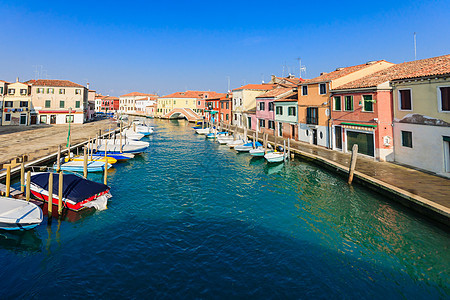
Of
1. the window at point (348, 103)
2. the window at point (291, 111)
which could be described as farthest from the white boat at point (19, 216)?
the window at point (291, 111)

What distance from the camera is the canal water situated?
334 inches

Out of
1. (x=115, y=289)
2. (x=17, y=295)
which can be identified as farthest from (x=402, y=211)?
(x=17, y=295)

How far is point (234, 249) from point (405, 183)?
11.8 metres

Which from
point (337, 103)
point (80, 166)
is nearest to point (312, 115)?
point (337, 103)

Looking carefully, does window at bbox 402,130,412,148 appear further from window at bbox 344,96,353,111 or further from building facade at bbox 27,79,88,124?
building facade at bbox 27,79,88,124

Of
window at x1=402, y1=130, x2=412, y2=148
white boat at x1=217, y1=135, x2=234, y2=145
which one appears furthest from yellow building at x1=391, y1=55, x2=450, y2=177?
white boat at x1=217, y1=135, x2=234, y2=145

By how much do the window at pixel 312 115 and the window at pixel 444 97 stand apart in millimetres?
13748

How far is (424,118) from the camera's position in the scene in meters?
17.8

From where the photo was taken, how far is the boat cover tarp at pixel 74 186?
14.2m

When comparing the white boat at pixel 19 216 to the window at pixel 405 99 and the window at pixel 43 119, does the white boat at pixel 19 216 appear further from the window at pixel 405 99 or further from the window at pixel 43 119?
the window at pixel 43 119

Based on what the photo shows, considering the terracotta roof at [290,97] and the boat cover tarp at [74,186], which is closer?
the boat cover tarp at [74,186]

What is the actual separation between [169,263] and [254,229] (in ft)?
14.9

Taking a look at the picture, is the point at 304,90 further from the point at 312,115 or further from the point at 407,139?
the point at 407,139

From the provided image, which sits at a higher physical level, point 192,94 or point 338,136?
point 192,94
